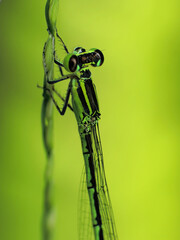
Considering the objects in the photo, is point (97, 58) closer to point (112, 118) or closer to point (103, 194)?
point (112, 118)

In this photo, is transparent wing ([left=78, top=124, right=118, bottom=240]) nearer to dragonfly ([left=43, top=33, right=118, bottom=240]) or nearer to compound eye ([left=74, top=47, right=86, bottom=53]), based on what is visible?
dragonfly ([left=43, top=33, right=118, bottom=240])

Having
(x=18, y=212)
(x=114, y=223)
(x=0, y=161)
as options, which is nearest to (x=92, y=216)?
(x=114, y=223)

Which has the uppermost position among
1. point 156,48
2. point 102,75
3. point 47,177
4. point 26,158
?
point 156,48

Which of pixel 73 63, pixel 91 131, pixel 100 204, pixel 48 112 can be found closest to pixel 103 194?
pixel 100 204

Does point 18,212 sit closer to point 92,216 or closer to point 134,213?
point 92,216

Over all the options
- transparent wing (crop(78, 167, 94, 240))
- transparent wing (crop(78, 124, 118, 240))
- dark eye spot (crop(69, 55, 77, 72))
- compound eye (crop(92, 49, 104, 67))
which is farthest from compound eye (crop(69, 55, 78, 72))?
transparent wing (crop(78, 167, 94, 240))

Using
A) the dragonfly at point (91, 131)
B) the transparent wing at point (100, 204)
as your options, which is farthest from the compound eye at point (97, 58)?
the transparent wing at point (100, 204)
